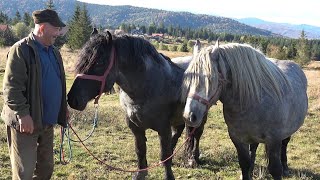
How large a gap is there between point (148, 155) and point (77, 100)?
3.35m

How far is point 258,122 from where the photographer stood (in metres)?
4.12

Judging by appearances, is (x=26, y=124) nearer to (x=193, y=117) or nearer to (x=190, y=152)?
(x=193, y=117)

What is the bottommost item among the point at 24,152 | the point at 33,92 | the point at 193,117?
the point at 24,152

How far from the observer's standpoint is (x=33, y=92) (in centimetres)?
341

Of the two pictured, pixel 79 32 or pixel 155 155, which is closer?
pixel 155 155

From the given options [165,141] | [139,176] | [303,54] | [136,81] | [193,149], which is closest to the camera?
[136,81]

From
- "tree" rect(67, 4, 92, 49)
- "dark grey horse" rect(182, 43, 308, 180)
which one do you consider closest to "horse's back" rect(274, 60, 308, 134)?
"dark grey horse" rect(182, 43, 308, 180)

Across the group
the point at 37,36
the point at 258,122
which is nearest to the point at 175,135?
the point at 258,122

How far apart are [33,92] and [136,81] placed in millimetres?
1307

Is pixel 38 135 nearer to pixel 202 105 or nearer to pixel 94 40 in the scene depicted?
pixel 94 40

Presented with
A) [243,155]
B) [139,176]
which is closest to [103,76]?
[139,176]

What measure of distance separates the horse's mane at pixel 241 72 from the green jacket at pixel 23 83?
1539 mm

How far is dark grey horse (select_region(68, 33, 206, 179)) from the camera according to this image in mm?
3760

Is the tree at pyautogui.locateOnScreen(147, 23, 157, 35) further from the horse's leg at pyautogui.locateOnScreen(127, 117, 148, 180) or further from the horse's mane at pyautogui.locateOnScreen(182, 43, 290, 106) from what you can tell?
the horse's mane at pyautogui.locateOnScreen(182, 43, 290, 106)
